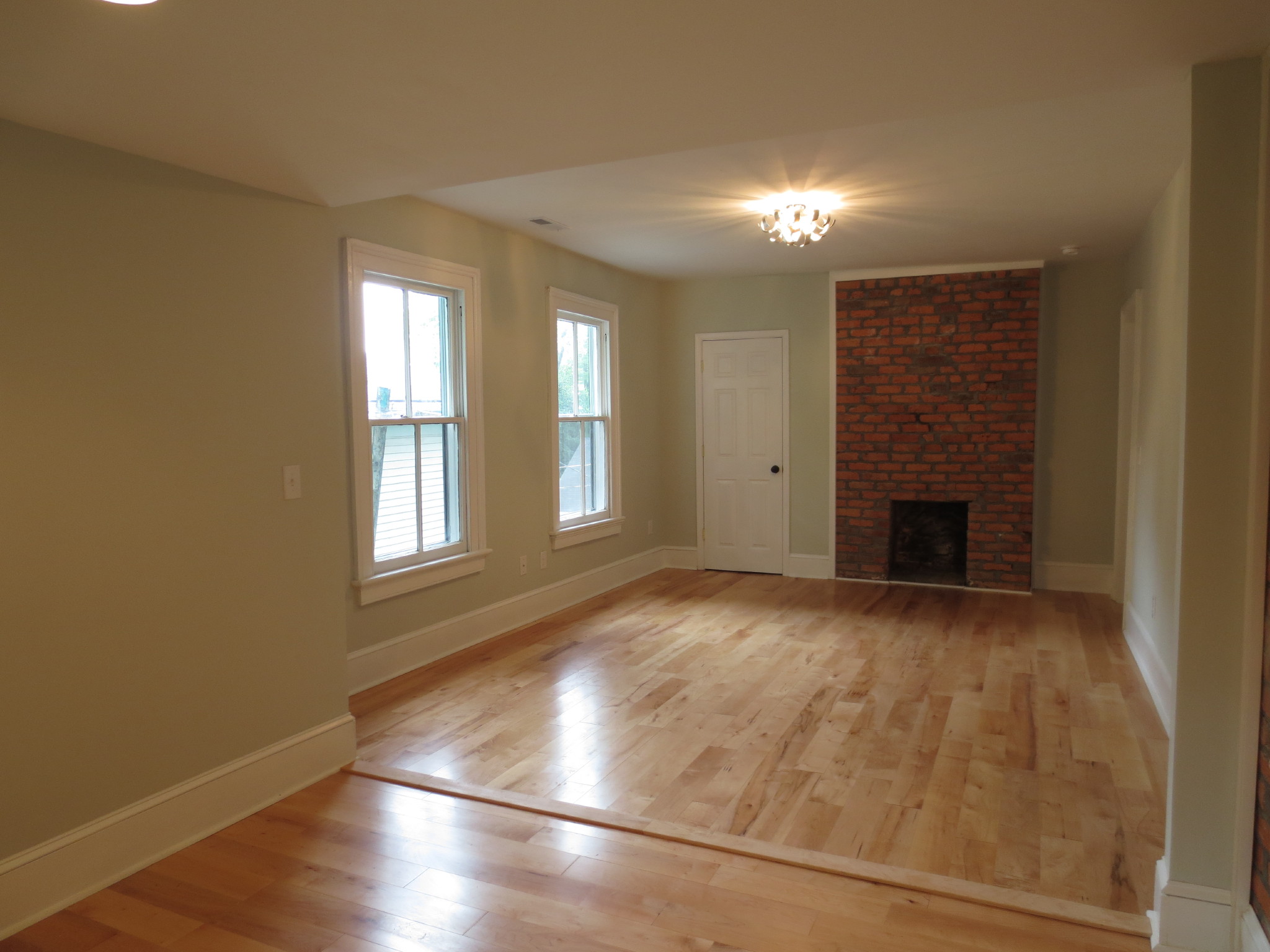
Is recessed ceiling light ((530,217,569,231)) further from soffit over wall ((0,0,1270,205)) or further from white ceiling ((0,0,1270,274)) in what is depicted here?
soffit over wall ((0,0,1270,205))

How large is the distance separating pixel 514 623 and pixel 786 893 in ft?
10.3

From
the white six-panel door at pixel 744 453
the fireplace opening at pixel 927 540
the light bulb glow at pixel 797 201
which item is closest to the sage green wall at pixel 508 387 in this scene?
the white six-panel door at pixel 744 453

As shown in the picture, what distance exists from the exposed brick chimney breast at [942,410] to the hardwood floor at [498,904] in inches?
177

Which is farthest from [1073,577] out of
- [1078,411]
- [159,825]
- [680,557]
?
[159,825]

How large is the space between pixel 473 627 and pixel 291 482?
80.6 inches

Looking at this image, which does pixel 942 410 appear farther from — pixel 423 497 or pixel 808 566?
pixel 423 497

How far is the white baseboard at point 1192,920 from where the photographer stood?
2.11 m

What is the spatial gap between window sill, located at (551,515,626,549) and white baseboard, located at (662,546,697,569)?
0.87 metres

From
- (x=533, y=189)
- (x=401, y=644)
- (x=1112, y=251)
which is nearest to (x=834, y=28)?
(x=533, y=189)

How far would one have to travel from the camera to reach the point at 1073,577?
6.44 meters

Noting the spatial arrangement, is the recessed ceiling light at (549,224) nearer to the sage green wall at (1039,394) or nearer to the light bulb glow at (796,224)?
the light bulb glow at (796,224)

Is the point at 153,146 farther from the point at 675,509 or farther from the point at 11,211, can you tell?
the point at 675,509

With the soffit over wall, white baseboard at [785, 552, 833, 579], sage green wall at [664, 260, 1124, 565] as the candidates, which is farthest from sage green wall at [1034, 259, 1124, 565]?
the soffit over wall

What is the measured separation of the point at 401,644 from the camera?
14.4ft
